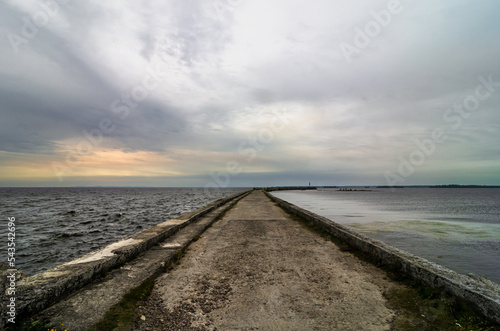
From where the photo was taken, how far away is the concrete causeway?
2.90 m

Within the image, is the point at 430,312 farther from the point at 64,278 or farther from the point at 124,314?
the point at 64,278

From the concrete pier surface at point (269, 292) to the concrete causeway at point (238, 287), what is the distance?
13 millimetres

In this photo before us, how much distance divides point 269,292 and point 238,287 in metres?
0.51

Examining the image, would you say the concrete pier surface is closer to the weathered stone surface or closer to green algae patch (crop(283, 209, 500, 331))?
green algae patch (crop(283, 209, 500, 331))

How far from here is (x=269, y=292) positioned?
12.3 feet

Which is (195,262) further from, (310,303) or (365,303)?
(365,303)

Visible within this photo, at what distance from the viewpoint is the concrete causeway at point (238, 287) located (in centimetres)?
290

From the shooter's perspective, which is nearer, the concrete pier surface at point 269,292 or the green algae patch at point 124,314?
the green algae patch at point 124,314

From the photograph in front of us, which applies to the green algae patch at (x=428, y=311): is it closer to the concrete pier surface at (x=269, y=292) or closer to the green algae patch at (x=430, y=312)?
the green algae patch at (x=430, y=312)

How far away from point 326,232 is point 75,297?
7.06m

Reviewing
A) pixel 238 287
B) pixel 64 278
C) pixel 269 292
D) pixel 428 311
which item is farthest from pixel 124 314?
pixel 428 311

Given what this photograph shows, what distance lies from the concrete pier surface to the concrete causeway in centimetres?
1

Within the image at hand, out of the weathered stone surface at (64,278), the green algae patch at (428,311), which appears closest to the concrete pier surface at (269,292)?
the green algae patch at (428,311)

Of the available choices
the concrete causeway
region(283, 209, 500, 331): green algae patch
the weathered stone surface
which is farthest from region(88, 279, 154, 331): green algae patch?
region(283, 209, 500, 331): green algae patch
